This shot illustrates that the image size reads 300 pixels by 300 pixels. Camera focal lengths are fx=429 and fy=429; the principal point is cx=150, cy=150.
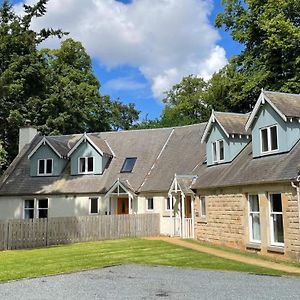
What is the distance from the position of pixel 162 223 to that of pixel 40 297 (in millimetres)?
18118

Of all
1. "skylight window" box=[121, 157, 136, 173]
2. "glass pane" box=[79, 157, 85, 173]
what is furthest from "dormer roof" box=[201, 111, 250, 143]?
"glass pane" box=[79, 157, 85, 173]

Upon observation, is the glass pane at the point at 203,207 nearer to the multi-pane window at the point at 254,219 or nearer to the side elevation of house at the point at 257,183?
the side elevation of house at the point at 257,183

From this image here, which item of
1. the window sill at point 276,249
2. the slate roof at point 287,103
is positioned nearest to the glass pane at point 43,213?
the window sill at point 276,249

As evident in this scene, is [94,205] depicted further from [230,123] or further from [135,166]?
[230,123]

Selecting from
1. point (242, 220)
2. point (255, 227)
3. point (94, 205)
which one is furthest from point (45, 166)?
point (255, 227)

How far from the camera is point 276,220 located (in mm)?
17781

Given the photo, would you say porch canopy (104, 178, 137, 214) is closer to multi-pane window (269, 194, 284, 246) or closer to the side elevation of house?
the side elevation of house

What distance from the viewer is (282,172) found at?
17312 mm

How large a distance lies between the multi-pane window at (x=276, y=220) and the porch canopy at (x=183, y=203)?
6938 millimetres

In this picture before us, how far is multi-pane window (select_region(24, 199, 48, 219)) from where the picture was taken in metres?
31.2

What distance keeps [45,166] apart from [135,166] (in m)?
7.08

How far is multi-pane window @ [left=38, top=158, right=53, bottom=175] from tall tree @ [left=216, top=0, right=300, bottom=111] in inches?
635

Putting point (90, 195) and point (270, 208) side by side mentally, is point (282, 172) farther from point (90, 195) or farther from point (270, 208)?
point (90, 195)

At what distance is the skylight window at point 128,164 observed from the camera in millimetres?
30981
